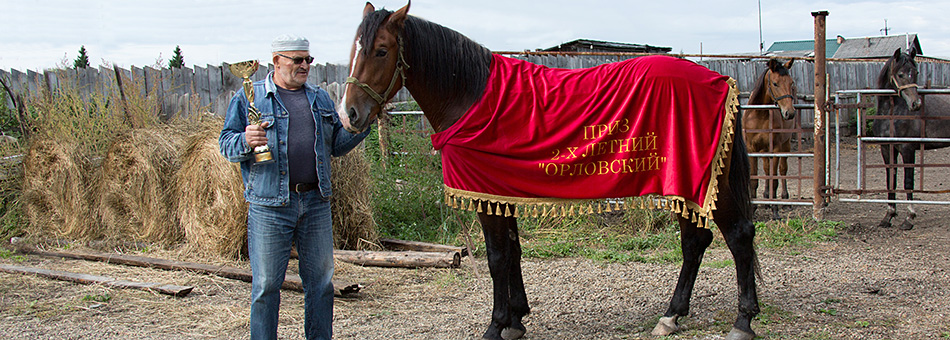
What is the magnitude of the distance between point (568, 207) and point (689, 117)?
2.60ft

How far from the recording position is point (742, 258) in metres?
3.43

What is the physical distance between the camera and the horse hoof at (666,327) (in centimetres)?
358

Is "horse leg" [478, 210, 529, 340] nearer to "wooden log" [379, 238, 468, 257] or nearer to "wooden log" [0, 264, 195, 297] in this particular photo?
"wooden log" [379, 238, 468, 257]

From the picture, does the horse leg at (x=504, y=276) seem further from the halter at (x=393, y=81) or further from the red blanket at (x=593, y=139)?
the halter at (x=393, y=81)

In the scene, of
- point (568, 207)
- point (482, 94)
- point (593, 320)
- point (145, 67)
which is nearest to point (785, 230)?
point (593, 320)

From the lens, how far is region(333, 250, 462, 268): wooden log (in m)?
5.35

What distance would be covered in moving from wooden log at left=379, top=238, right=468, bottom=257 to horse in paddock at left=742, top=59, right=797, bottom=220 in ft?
12.4

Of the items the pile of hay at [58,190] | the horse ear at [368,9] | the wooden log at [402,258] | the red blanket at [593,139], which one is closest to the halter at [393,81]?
the horse ear at [368,9]

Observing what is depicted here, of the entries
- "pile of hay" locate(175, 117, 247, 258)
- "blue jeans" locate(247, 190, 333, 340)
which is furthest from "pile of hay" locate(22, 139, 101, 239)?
"blue jeans" locate(247, 190, 333, 340)

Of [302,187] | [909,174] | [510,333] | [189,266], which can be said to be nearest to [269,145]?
[302,187]

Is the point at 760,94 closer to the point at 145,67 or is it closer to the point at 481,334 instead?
the point at 481,334

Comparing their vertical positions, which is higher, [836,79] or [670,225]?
[836,79]

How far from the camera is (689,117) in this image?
128 inches

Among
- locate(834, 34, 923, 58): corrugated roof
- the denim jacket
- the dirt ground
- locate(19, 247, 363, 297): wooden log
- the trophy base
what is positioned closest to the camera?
the trophy base
